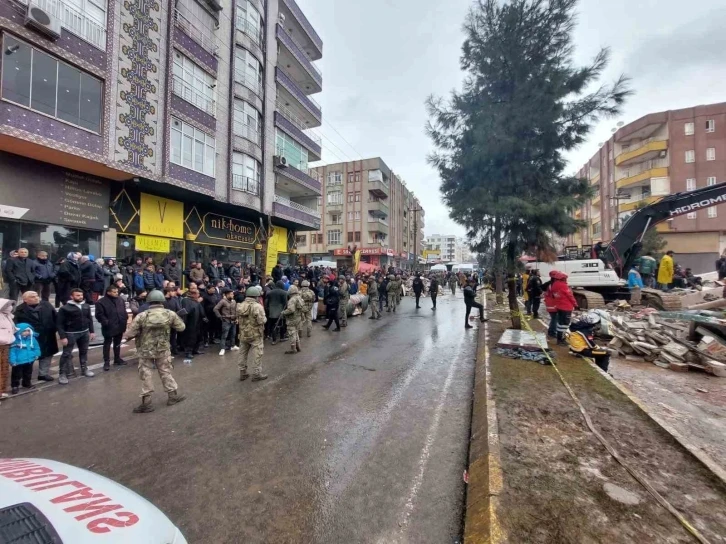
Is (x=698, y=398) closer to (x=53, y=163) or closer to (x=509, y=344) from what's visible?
(x=509, y=344)

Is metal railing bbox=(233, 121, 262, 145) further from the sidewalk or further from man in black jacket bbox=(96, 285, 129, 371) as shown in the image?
the sidewalk

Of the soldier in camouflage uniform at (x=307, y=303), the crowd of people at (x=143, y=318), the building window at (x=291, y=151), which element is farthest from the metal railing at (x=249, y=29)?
the soldier in camouflage uniform at (x=307, y=303)

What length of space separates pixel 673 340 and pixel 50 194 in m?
19.9

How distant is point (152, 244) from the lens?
15.8 m

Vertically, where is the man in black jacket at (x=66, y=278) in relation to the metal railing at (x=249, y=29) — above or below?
below

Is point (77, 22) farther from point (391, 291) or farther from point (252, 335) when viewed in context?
point (391, 291)

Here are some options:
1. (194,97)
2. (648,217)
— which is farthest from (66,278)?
(648,217)

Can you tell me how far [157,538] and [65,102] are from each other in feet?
51.3

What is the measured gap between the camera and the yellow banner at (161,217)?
50.7 feet

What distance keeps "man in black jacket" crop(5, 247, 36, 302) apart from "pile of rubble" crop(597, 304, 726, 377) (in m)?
15.7

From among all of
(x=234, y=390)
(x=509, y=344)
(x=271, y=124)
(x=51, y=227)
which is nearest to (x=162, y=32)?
(x=271, y=124)

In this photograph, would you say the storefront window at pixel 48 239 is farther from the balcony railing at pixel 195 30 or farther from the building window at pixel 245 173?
the balcony railing at pixel 195 30

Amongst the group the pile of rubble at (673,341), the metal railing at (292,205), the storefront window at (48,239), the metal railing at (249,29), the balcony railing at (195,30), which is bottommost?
the pile of rubble at (673,341)

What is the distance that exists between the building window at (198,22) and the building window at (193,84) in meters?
1.40
